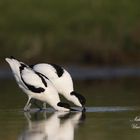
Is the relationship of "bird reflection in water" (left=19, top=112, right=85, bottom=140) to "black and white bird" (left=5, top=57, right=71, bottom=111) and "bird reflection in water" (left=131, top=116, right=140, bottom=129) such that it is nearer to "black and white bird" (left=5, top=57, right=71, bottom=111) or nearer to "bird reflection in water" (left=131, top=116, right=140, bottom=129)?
"black and white bird" (left=5, top=57, right=71, bottom=111)

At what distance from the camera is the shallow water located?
1386 cm

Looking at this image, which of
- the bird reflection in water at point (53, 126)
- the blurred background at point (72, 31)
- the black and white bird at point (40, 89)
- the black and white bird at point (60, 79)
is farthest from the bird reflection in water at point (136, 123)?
the blurred background at point (72, 31)

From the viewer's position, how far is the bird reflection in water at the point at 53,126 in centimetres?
1374

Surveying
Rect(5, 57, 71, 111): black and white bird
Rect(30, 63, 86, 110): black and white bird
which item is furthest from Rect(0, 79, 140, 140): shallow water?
Rect(30, 63, 86, 110): black and white bird

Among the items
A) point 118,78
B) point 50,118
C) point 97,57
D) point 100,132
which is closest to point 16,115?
point 50,118

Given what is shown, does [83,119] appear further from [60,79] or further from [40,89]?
[60,79]

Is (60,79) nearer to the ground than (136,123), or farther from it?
farther from it

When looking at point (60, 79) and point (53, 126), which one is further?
point (60, 79)

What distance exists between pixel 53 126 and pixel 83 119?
1062mm

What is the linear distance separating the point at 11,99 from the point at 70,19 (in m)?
11.6

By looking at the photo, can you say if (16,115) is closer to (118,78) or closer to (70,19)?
(118,78)

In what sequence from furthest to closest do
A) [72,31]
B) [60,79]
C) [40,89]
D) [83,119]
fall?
1. [72,31]
2. [60,79]
3. [40,89]
4. [83,119]

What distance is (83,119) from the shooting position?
15.9 meters

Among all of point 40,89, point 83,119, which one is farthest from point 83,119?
point 40,89
